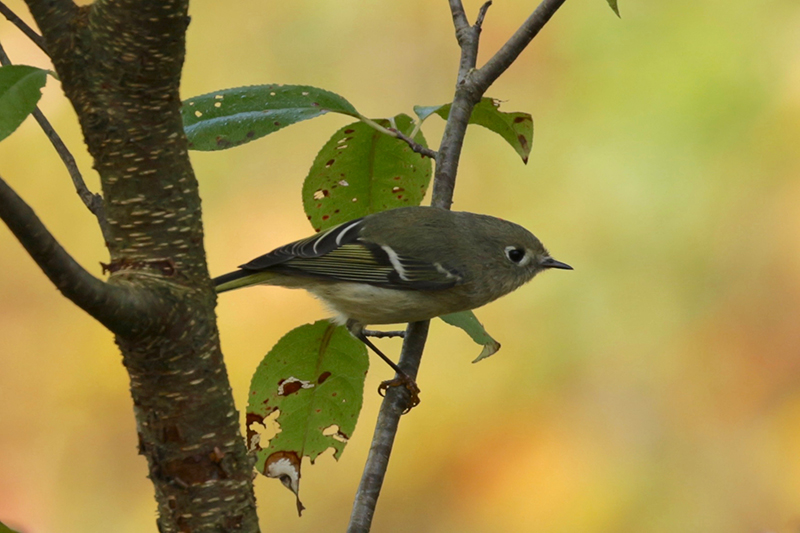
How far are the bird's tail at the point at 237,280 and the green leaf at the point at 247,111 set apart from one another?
1.66ft

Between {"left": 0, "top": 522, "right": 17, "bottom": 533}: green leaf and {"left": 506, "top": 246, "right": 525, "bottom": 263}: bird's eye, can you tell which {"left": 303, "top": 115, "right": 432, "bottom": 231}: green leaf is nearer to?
{"left": 506, "top": 246, "right": 525, "bottom": 263}: bird's eye

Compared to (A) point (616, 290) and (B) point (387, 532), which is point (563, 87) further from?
(B) point (387, 532)

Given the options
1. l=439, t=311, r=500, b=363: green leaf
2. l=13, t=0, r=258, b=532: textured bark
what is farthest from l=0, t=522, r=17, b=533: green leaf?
l=439, t=311, r=500, b=363: green leaf

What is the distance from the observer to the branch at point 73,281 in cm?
64

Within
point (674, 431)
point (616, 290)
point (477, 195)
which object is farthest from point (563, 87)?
point (674, 431)

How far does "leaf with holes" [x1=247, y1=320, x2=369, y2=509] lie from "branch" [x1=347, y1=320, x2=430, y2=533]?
10 centimetres

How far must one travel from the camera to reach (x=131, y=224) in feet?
2.73

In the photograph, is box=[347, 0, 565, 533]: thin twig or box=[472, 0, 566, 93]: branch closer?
box=[347, 0, 565, 533]: thin twig

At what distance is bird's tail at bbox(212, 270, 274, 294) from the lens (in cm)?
177

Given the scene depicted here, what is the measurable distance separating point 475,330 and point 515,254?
0.53 metres

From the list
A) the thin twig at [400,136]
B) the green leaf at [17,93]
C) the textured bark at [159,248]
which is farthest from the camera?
the thin twig at [400,136]

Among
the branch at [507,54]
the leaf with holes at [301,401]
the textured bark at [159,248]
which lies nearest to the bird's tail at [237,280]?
the leaf with holes at [301,401]

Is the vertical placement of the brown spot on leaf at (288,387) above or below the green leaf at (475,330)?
below

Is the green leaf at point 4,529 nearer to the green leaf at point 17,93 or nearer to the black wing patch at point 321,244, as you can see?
the green leaf at point 17,93
